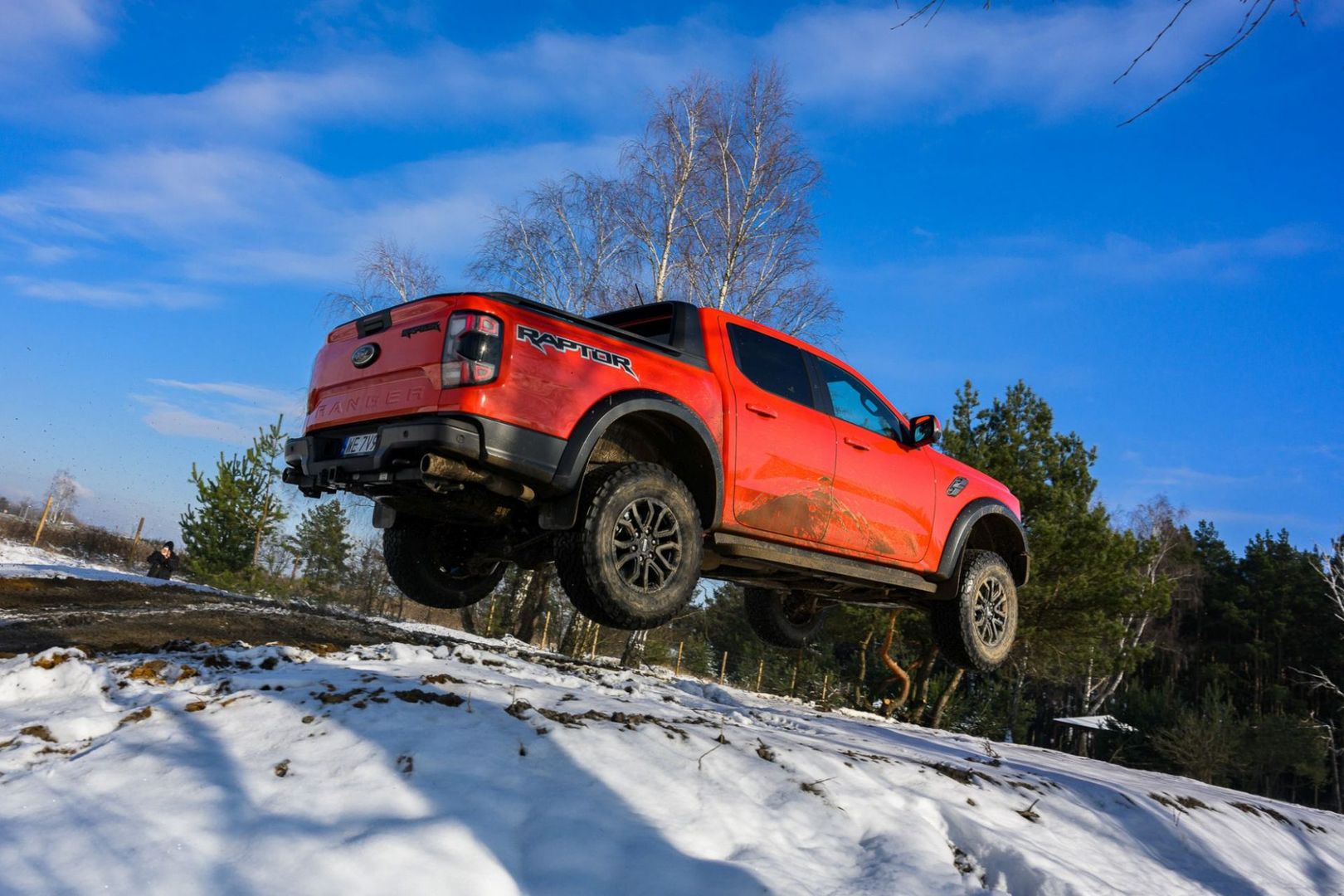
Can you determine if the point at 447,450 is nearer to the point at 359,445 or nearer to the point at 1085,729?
the point at 359,445

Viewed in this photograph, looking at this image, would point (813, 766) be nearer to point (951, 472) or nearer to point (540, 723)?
point (540, 723)

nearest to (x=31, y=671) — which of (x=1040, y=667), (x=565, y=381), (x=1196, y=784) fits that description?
(x=565, y=381)

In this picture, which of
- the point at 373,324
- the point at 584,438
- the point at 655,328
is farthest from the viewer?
the point at 655,328

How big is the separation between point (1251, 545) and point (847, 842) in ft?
138

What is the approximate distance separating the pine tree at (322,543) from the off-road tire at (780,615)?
18.2 m

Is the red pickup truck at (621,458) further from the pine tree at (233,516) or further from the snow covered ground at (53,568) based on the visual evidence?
the pine tree at (233,516)

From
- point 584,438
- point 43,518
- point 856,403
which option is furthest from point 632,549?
point 43,518

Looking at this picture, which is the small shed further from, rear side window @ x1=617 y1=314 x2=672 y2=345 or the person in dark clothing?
the person in dark clothing

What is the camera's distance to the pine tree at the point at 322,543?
2264 centimetres

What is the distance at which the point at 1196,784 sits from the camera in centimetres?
619

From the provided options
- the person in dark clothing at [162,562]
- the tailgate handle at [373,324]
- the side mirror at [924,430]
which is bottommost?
the person in dark clothing at [162,562]

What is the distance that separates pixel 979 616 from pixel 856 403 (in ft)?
6.15

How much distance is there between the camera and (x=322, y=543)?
23344 millimetres

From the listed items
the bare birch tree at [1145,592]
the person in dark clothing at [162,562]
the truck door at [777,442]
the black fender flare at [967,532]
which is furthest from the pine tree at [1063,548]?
the person in dark clothing at [162,562]
